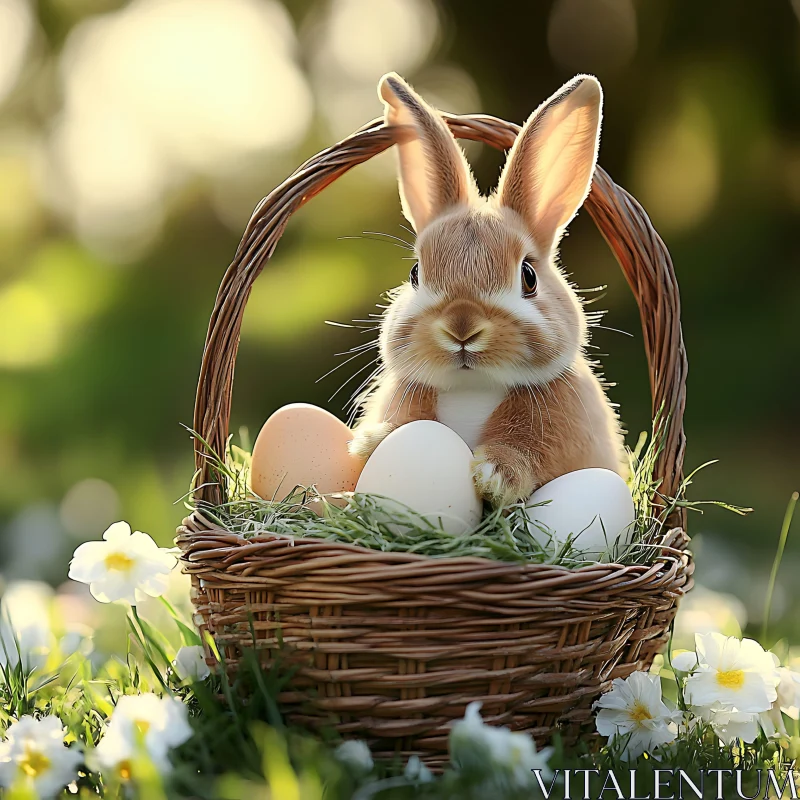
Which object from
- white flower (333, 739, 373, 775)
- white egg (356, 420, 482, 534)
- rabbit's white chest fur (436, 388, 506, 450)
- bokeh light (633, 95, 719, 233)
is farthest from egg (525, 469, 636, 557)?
bokeh light (633, 95, 719, 233)

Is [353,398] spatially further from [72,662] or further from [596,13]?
[596,13]

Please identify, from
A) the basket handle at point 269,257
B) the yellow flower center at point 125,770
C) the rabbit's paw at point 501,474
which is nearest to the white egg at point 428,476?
the rabbit's paw at point 501,474

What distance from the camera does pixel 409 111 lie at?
1.90 meters

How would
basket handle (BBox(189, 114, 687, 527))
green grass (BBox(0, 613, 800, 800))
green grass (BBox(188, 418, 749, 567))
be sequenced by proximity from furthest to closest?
basket handle (BBox(189, 114, 687, 527)) < green grass (BBox(188, 418, 749, 567)) < green grass (BBox(0, 613, 800, 800))

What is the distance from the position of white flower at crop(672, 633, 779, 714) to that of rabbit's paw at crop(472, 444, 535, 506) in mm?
414

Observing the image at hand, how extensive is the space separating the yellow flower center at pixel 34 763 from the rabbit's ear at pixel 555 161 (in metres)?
1.30

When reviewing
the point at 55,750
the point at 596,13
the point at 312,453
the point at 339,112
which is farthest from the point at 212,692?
the point at 596,13

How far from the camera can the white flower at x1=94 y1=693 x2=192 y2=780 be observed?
4.41 feet

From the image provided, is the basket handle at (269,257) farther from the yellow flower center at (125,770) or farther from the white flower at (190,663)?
the yellow flower center at (125,770)

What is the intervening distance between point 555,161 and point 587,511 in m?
0.74

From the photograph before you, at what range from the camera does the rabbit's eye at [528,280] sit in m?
1.85

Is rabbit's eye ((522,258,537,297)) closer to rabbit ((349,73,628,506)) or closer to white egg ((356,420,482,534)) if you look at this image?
rabbit ((349,73,628,506))

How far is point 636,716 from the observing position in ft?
5.13

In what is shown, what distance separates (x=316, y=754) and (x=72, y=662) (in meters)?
0.81
